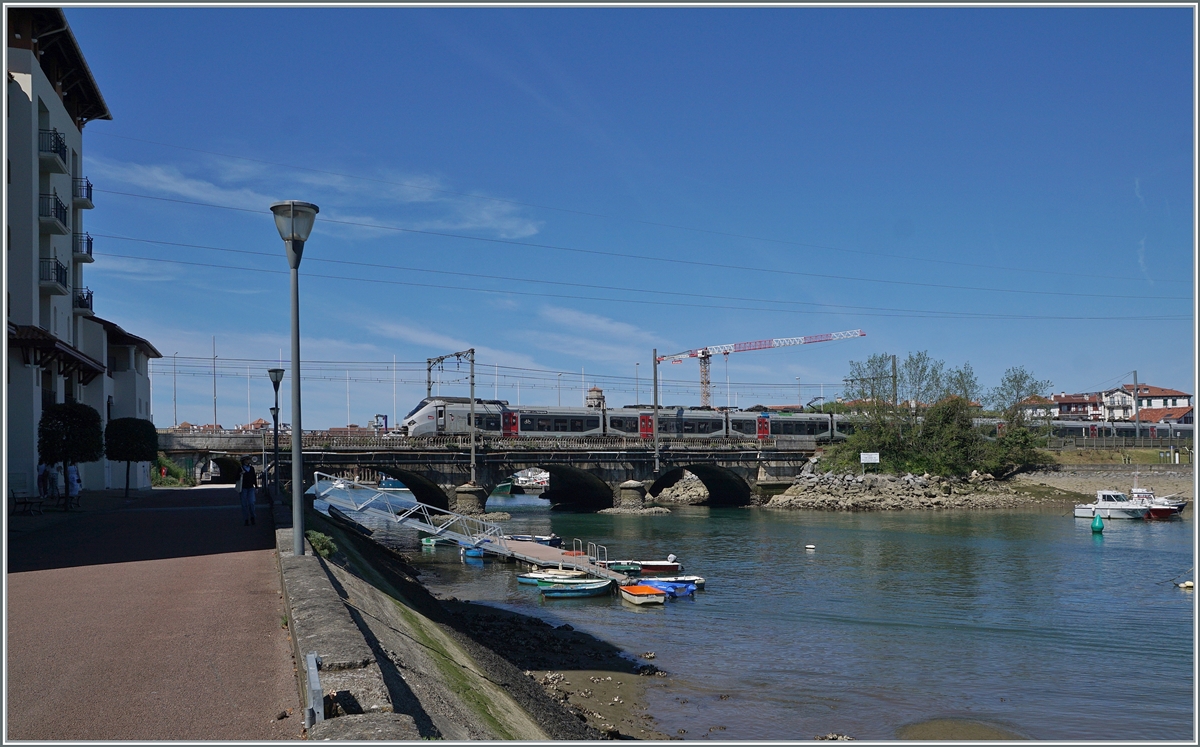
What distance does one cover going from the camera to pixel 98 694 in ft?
23.2

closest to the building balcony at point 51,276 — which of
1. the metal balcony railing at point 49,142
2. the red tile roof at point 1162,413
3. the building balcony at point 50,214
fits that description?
the building balcony at point 50,214

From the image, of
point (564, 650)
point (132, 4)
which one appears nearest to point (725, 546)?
point (564, 650)

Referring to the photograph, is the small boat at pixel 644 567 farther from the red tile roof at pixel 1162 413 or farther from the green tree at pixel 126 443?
the red tile roof at pixel 1162 413

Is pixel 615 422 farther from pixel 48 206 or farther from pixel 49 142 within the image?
pixel 49 142

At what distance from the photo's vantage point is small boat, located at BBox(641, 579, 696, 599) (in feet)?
85.7

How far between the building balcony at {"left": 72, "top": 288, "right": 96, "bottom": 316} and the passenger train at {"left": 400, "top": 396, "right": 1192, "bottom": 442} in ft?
78.8

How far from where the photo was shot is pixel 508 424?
2542 inches

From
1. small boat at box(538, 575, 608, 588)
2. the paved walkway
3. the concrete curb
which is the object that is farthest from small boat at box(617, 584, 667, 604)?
the concrete curb

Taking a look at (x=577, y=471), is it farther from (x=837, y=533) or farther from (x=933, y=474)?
(x=933, y=474)

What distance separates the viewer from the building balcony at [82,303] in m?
42.2

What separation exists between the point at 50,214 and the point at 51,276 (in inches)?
96.6

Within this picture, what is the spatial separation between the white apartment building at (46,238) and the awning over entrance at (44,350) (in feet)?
0.12

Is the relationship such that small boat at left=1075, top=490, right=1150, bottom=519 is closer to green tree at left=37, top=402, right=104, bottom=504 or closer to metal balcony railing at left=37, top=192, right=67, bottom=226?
green tree at left=37, top=402, right=104, bottom=504

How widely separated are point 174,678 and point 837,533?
42.1 metres
